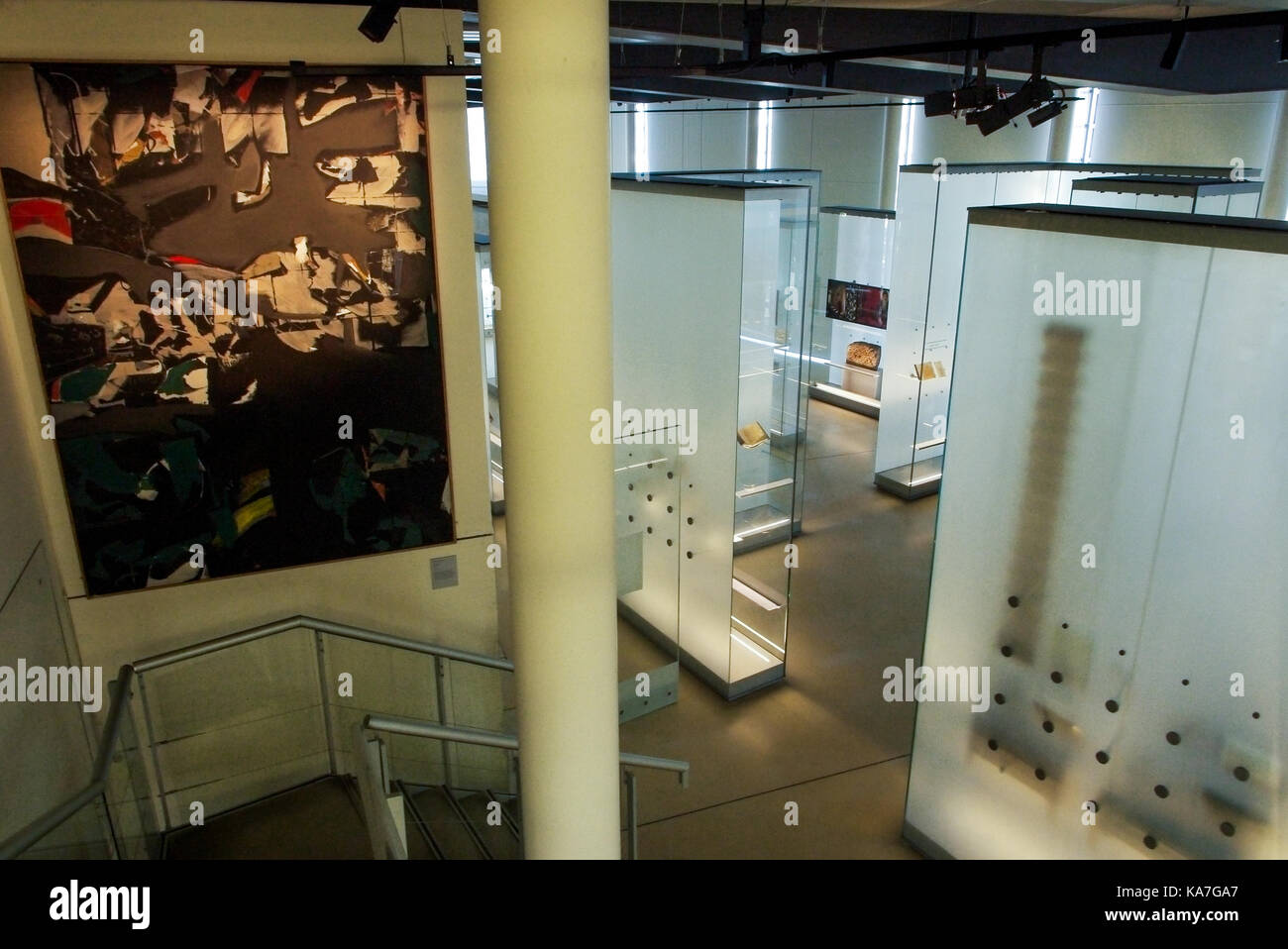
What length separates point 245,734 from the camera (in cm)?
561

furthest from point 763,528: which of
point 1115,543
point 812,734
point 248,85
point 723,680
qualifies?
point 248,85

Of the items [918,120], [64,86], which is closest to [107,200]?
[64,86]

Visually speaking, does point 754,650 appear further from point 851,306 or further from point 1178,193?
point 851,306

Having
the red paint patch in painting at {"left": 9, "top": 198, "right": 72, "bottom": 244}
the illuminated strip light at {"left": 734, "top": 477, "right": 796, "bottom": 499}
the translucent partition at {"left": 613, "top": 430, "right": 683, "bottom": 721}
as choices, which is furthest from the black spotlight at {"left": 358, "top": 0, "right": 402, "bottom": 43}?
the illuminated strip light at {"left": 734, "top": 477, "right": 796, "bottom": 499}

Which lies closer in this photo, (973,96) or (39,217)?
(39,217)

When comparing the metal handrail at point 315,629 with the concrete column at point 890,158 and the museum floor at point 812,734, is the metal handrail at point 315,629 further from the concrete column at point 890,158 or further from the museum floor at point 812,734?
the concrete column at point 890,158

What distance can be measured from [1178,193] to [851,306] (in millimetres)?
6240

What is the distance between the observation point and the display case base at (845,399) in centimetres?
1438

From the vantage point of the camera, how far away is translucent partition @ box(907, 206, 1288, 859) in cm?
374

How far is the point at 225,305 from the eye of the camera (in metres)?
4.91

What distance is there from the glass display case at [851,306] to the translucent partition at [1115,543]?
808cm

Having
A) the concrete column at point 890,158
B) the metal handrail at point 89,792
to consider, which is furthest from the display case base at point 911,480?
the metal handrail at point 89,792

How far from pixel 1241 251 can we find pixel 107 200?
503cm
